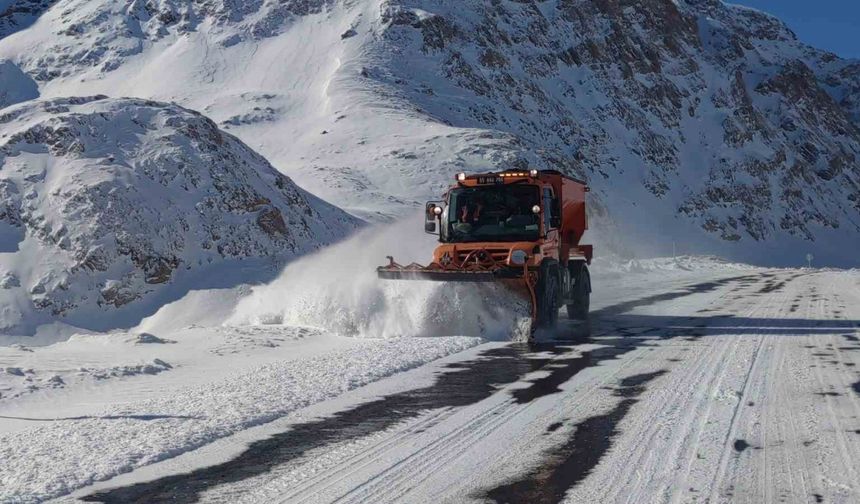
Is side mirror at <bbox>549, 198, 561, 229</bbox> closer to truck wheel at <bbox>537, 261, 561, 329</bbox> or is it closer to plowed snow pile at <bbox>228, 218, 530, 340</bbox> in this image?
truck wheel at <bbox>537, 261, 561, 329</bbox>

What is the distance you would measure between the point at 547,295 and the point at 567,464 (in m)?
8.50

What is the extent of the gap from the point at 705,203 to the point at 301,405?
79.7 m

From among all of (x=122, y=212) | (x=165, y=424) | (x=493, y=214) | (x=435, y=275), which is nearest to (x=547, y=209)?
(x=493, y=214)

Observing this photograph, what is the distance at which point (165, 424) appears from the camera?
7.56 m

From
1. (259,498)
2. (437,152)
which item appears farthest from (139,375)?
(437,152)

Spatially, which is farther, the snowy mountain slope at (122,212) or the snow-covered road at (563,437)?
the snowy mountain slope at (122,212)

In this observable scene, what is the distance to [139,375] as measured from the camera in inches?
414

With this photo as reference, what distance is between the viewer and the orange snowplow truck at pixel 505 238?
45.6ft

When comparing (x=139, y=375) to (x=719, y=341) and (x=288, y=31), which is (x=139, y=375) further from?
(x=288, y=31)

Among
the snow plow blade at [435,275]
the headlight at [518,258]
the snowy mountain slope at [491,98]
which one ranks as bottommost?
the snow plow blade at [435,275]

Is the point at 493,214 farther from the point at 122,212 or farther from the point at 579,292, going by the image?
the point at 122,212

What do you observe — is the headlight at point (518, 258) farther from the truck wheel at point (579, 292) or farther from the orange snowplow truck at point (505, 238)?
the truck wheel at point (579, 292)

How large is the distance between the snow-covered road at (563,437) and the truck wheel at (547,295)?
79.2 inches

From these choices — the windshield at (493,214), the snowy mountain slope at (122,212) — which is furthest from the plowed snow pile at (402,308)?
the snowy mountain slope at (122,212)
